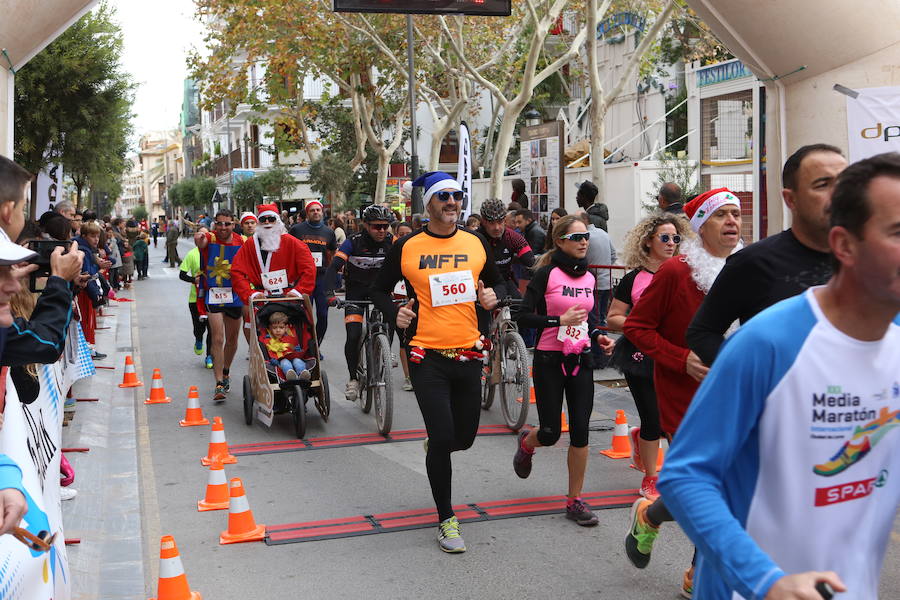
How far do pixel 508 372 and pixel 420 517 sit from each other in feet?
9.87

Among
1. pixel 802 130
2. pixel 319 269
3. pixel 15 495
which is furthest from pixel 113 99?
pixel 15 495

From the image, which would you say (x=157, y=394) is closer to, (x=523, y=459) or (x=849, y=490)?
(x=523, y=459)

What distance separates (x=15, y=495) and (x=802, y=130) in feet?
24.1

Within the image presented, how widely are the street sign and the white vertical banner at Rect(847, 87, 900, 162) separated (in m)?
5.77

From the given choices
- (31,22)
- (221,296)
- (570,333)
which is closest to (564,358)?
(570,333)

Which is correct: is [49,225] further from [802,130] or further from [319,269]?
[802,130]

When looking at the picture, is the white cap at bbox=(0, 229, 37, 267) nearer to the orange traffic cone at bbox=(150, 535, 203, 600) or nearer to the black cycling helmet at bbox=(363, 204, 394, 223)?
the orange traffic cone at bbox=(150, 535, 203, 600)

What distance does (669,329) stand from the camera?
4.99m

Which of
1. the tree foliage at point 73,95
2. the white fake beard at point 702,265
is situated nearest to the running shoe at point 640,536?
the white fake beard at point 702,265

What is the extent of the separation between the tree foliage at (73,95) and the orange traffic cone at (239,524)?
16647 millimetres

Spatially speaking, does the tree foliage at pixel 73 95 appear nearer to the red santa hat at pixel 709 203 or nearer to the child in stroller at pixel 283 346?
the child in stroller at pixel 283 346

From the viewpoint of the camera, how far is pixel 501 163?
2269 cm

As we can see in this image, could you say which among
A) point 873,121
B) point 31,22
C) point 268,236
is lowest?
point 268,236

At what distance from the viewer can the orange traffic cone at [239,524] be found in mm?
5941
